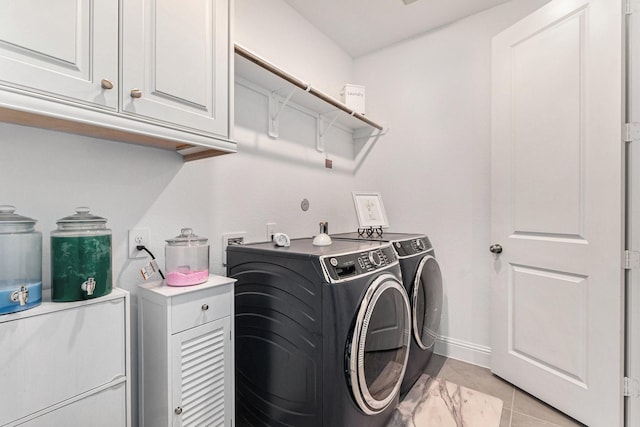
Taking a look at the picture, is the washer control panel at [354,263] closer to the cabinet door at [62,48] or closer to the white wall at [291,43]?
the cabinet door at [62,48]

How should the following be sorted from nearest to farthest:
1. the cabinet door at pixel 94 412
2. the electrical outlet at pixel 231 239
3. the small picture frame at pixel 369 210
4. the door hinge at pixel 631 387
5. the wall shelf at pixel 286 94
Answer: the cabinet door at pixel 94 412, the door hinge at pixel 631 387, the wall shelf at pixel 286 94, the electrical outlet at pixel 231 239, the small picture frame at pixel 369 210

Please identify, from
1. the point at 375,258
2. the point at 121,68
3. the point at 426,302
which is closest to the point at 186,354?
the point at 375,258

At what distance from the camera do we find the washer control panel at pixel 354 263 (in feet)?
4.00

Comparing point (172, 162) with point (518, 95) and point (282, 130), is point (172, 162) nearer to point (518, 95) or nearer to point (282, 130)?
point (282, 130)

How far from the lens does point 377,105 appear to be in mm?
2744

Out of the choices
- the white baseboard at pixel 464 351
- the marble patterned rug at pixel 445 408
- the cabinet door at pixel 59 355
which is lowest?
the marble patterned rug at pixel 445 408

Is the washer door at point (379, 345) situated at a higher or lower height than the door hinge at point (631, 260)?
lower

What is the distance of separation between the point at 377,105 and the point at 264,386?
2454 mm

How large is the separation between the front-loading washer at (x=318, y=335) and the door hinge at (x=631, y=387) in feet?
3.53

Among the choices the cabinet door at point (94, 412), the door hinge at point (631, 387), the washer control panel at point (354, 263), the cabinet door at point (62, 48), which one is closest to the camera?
the cabinet door at point (62, 48)

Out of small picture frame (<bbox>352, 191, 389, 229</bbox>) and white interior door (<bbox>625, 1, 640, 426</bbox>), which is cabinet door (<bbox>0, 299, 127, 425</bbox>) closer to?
small picture frame (<bbox>352, 191, 389, 229</bbox>)

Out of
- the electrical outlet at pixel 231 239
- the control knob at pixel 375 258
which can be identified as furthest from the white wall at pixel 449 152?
the electrical outlet at pixel 231 239

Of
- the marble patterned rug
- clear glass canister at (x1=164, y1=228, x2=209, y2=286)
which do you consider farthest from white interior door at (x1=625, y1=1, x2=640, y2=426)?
clear glass canister at (x1=164, y1=228, x2=209, y2=286)

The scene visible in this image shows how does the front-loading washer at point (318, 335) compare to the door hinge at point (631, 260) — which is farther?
the door hinge at point (631, 260)
